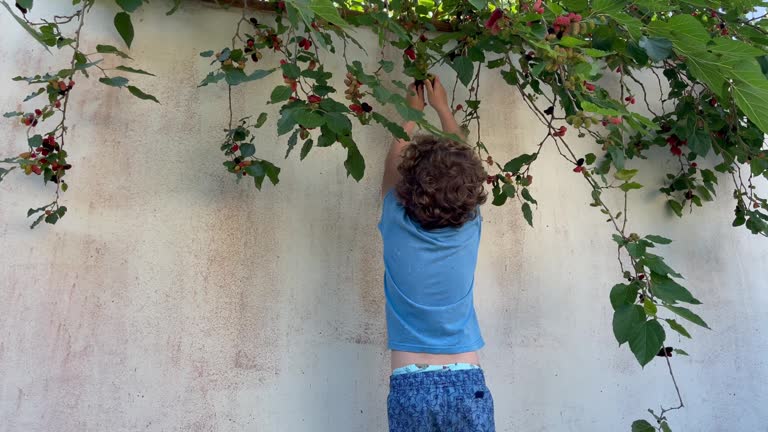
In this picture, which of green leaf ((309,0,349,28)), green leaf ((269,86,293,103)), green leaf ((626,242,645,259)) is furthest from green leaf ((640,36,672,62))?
green leaf ((269,86,293,103))

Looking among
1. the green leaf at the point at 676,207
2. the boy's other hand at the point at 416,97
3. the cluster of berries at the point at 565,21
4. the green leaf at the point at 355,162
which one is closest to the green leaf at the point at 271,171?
the green leaf at the point at 355,162

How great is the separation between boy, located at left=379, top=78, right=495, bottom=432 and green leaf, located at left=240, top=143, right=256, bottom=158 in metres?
0.36

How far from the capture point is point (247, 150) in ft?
4.96

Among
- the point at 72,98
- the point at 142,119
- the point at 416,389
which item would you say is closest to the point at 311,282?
the point at 416,389

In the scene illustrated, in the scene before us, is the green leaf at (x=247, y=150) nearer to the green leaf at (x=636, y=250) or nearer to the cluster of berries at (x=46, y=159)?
the cluster of berries at (x=46, y=159)

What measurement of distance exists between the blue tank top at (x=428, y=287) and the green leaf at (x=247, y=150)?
373mm

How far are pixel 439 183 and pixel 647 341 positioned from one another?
52cm

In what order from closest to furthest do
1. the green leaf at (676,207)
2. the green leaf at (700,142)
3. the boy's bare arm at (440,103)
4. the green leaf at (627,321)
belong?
the green leaf at (627,321), the boy's bare arm at (440,103), the green leaf at (700,142), the green leaf at (676,207)

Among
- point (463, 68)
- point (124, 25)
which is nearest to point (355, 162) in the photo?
point (463, 68)

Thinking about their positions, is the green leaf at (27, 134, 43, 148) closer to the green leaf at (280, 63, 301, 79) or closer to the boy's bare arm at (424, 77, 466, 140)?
the green leaf at (280, 63, 301, 79)

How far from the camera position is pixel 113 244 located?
1530mm

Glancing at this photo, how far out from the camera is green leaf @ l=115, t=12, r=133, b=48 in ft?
4.78

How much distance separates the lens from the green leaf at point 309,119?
A: 4.00 feet

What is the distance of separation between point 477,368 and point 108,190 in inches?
38.4
